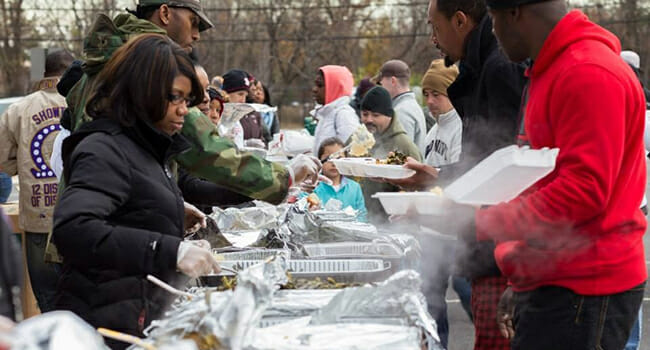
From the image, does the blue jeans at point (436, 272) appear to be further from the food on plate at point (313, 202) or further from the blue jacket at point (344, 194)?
the blue jacket at point (344, 194)

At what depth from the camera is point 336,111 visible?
26.9ft

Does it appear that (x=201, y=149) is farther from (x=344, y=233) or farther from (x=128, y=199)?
(x=344, y=233)

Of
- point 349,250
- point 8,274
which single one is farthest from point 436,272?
point 8,274

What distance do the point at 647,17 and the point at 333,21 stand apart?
472 inches

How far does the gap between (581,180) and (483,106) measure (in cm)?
88

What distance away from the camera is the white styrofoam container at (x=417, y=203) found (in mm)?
2394

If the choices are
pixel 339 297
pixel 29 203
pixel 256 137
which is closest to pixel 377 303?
pixel 339 297

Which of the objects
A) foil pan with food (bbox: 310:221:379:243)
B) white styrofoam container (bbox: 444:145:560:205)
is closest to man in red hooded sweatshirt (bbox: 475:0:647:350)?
white styrofoam container (bbox: 444:145:560:205)

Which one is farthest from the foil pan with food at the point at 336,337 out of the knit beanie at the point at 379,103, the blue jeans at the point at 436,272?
the knit beanie at the point at 379,103

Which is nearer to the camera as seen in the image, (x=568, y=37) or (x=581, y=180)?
(x=581, y=180)

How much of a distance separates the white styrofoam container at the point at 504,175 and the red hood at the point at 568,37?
0.35 metres

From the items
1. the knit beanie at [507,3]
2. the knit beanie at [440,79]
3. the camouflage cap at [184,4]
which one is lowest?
the knit beanie at [440,79]

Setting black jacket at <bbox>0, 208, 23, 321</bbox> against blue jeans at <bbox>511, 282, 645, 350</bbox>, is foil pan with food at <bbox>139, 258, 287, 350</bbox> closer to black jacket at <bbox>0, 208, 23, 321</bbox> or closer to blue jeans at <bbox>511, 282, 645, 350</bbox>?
black jacket at <bbox>0, 208, 23, 321</bbox>

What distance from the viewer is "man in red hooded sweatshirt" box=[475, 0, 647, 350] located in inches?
89.0
